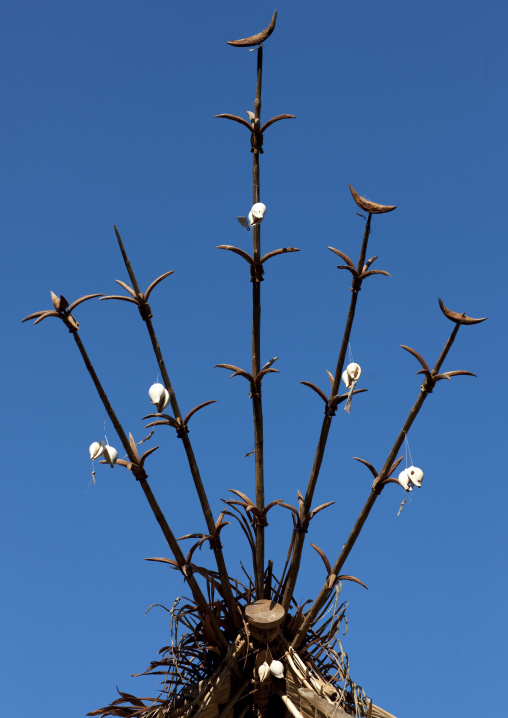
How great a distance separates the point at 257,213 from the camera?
14.6 ft

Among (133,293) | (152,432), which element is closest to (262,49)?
(133,293)

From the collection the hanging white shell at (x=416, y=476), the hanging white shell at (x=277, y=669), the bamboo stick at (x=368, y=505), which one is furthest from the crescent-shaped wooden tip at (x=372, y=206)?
the hanging white shell at (x=277, y=669)

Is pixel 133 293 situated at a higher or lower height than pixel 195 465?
higher

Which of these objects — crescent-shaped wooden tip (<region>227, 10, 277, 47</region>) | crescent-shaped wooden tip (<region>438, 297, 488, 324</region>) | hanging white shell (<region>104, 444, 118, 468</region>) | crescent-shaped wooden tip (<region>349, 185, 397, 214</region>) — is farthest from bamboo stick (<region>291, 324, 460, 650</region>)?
crescent-shaped wooden tip (<region>227, 10, 277, 47</region>)

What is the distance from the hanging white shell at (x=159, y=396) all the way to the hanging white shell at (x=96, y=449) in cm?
30

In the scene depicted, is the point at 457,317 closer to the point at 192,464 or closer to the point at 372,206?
the point at 372,206

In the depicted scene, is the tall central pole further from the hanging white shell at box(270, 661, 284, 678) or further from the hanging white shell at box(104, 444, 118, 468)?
the hanging white shell at box(104, 444, 118, 468)

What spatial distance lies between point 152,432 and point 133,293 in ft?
2.11

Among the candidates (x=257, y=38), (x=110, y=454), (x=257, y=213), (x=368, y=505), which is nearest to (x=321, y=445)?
(x=368, y=505)

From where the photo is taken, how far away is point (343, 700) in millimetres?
4352

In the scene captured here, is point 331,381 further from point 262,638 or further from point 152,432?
point 262,638

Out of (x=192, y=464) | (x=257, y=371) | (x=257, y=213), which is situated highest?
(x=257, y=213)

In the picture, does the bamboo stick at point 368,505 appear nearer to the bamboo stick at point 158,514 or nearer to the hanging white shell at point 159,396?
the bamboo stick at point 158,514

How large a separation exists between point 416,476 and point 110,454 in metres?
1.38
